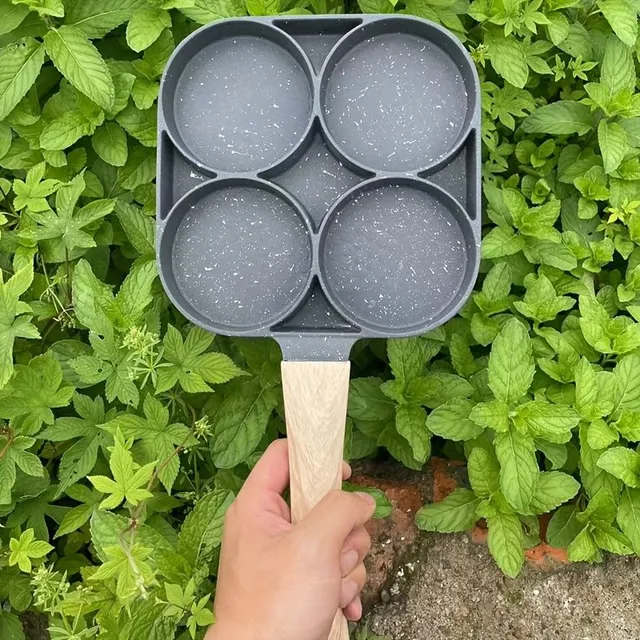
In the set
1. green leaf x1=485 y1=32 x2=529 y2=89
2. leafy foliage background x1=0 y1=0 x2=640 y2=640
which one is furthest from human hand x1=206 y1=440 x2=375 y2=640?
green leaf x1=485 y1=32 x2=529 y2=89

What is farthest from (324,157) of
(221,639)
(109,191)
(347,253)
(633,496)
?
(633,496)

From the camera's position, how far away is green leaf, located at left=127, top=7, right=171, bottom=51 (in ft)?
4.72

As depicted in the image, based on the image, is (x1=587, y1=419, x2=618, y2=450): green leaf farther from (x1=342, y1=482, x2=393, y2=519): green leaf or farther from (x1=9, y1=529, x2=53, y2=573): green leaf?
(x1=9, y1=529, x2=53, y2=573): green leaf

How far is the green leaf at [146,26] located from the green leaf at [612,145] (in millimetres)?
1089

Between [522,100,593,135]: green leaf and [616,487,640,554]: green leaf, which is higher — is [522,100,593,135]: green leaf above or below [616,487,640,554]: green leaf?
above

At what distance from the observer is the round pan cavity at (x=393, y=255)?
1276 millimetres

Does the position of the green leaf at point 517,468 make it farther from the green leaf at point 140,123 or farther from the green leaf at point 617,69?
the green leaf at point 140,123

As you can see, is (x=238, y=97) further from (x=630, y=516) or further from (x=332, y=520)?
(x=630, y=516)

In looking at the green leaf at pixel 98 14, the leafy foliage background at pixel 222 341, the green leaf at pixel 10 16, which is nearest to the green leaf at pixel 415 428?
the leafy foliage background at pixel 222 341

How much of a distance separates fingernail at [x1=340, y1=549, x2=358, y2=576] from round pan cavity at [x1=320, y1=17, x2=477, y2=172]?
782mm

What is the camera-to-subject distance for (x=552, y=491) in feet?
4.86

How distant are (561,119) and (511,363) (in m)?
0.73

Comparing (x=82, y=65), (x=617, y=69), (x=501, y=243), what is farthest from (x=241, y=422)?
(x=617, y=69)

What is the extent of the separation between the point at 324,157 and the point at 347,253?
201 millimetres
